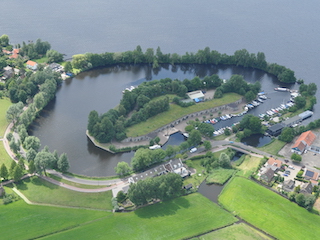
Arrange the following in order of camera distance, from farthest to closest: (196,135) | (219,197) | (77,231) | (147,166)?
(196,135)
(147,166)
(219,197)
(77,231)

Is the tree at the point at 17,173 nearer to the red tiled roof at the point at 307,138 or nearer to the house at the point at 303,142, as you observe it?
the house at the point at 303,142

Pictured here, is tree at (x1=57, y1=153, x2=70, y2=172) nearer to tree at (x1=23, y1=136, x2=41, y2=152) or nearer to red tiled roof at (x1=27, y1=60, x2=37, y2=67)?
tree at (x1=23, y1=136, x2=41, y2=152)

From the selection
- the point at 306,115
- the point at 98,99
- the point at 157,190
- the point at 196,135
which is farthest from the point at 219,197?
the point at 98,99

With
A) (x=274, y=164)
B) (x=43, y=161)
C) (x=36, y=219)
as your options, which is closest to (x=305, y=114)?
(x=274, y=164)

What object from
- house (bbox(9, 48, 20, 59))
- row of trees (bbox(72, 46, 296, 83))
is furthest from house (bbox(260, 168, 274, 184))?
house (bbox(9, 48, 20, 59))

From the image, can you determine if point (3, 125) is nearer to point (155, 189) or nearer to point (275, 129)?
point (155, 189)

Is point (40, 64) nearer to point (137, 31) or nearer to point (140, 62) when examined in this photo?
point (140, 62)
